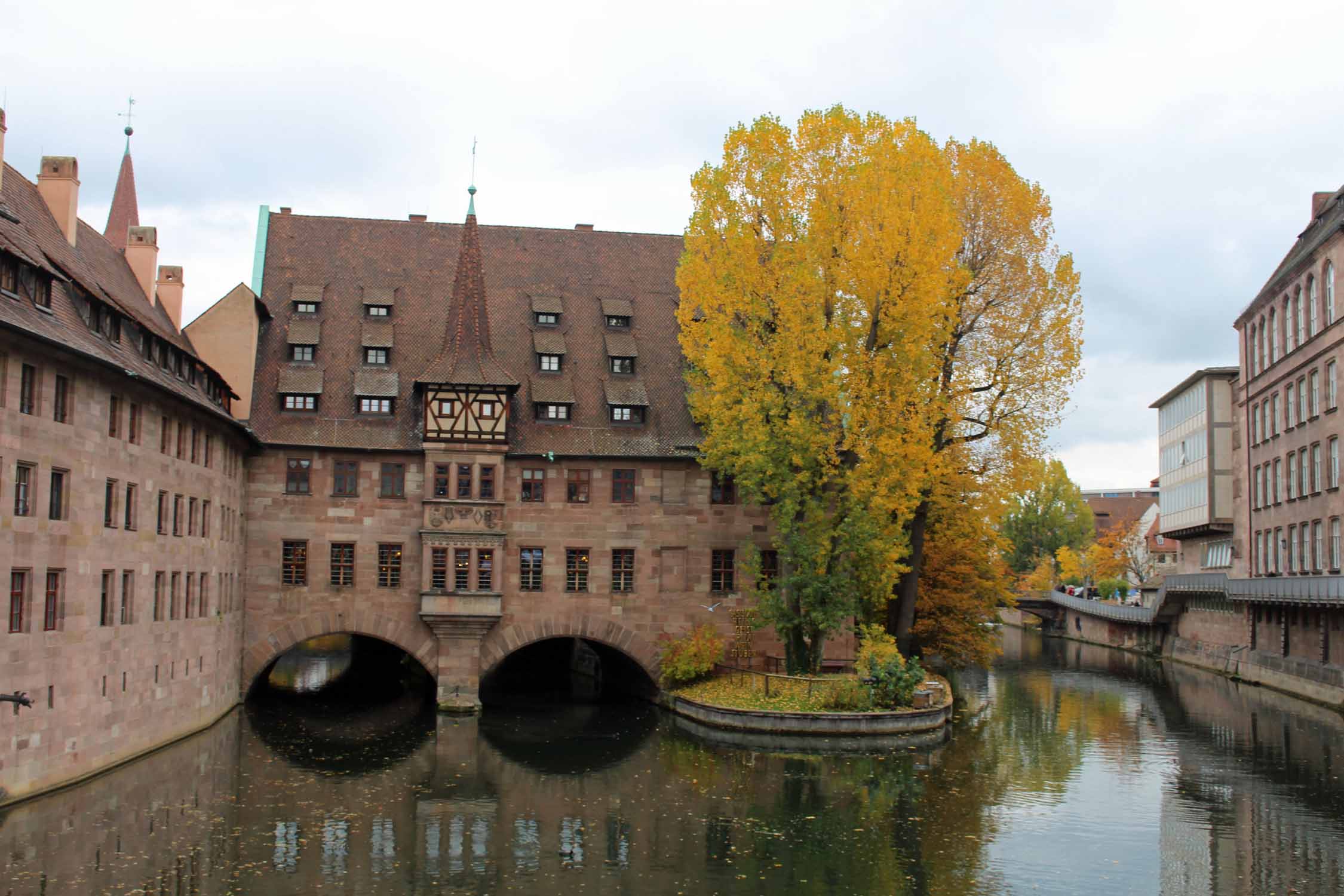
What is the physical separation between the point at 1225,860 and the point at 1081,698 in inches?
1182

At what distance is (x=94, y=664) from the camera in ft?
93.0

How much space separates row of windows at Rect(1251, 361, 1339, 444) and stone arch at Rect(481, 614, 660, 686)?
92.5 feet

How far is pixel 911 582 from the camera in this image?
144 feet

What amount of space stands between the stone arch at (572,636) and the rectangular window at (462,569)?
1.99 m

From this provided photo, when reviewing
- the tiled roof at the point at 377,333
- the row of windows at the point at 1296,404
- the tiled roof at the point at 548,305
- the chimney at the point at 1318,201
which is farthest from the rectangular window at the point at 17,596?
the chimney at the point at 1318,201

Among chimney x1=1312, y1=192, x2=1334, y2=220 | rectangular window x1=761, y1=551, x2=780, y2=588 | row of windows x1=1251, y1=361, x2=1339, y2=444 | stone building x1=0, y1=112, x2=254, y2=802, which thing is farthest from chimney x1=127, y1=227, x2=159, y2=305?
chimney x1=1312, y1=192, x2=1334, y2=220

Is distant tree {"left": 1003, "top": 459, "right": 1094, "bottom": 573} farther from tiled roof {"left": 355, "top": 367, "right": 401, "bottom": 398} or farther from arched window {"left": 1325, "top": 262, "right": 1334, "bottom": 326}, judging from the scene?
tiled roof {"left": 355, "top": 367, "right": 401, "bottom": 398}

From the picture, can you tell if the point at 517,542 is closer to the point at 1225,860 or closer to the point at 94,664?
the point at 94,664

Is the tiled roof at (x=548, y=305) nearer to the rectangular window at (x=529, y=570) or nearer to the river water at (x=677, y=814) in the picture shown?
the rectangular window at (x=529, y=570)

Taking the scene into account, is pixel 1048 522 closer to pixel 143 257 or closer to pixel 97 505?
pixel 143 257

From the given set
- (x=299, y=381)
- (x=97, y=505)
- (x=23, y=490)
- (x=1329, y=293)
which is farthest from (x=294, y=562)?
(x=1329, y=293)

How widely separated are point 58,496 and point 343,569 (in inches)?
688

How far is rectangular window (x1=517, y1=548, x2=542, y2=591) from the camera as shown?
45062mm

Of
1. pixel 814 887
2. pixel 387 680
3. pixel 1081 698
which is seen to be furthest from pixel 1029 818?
pixel 387 680
